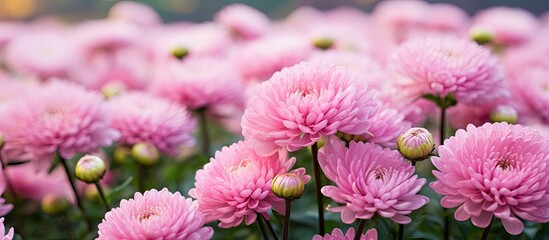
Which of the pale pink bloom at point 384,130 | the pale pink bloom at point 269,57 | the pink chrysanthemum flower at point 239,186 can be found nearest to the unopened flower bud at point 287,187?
the pink chrysanthemum flower at point 239,186

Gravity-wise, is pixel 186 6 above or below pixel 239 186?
below

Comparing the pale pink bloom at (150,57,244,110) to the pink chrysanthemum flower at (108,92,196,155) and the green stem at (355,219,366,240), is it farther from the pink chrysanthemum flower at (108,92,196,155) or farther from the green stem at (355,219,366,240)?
the green stem at (355,219,366,240)

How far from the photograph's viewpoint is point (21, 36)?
1.82 meters

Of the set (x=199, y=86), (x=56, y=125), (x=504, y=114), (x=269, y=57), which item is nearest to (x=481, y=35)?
(x=504, y=114)

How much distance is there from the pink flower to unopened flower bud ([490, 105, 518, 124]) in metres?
0.29

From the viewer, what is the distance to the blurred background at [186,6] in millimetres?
3105

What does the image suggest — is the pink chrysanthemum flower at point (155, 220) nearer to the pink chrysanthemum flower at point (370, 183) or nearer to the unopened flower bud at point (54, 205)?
the pink chrysanthemum flower at point (370, 183)

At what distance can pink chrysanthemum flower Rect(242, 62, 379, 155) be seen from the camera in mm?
711

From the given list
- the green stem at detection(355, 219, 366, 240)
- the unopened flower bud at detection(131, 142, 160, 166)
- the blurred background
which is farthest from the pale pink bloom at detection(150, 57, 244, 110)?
the blurred background

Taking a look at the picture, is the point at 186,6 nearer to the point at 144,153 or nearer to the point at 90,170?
the point at 144,153

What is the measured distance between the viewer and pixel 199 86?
120cm

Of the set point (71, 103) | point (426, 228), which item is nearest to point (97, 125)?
point (71, 103)

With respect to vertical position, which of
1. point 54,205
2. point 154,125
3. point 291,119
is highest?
point 291,119

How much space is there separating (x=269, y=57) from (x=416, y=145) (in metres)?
0.66
